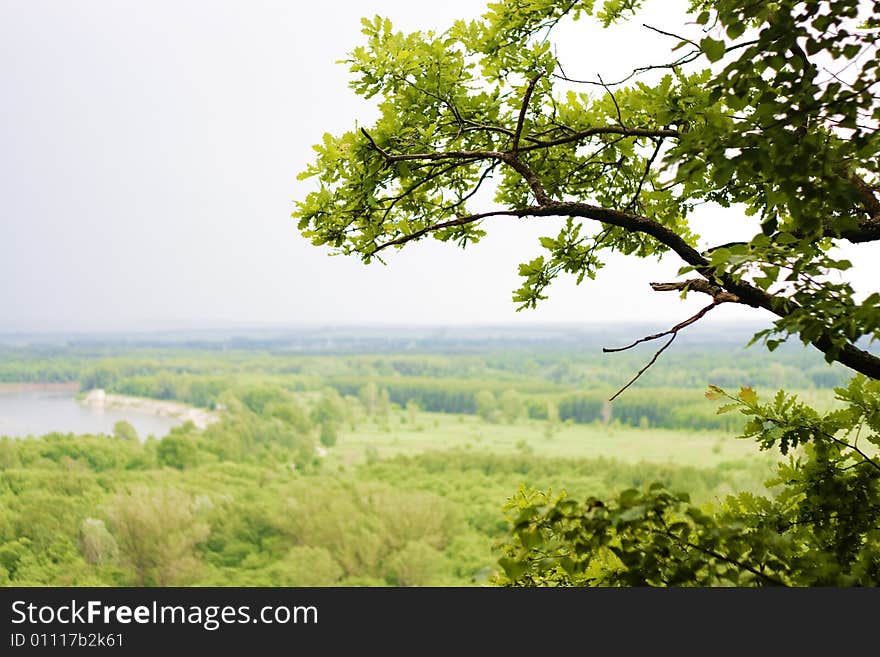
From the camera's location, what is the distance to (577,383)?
51781 mm

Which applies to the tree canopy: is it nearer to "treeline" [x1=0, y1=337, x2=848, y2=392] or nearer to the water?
"treeline" [x1=0, y1=337, x2=848, y2=392]

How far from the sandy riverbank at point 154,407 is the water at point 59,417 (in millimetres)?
416

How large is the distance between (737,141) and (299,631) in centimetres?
153

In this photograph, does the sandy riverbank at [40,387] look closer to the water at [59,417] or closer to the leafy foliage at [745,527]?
the water at [59,417]

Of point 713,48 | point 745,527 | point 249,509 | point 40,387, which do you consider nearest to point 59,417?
point 40,387

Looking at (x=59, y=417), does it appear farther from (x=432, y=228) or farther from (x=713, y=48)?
(x=713, y=48)

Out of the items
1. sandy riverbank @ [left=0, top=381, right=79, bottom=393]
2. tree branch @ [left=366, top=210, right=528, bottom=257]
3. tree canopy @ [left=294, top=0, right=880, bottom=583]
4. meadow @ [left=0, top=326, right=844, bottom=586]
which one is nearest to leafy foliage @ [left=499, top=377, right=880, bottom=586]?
tree canopy @ [left=294, top=0, right=880, bottom=583]

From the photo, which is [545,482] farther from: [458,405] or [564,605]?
[564,605]

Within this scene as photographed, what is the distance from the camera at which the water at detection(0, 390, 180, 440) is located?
45.9 metres

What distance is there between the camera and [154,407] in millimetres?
52906

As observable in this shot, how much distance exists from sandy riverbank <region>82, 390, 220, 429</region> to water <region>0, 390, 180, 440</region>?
0.42 metres

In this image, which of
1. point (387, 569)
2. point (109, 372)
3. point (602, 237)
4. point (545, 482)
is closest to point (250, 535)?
point (387, 569)

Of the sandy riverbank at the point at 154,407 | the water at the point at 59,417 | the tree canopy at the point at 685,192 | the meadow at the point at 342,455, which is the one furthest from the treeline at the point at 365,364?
the tree canopy at the point at 685,192

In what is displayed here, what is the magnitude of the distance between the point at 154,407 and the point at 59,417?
615 centimetres
